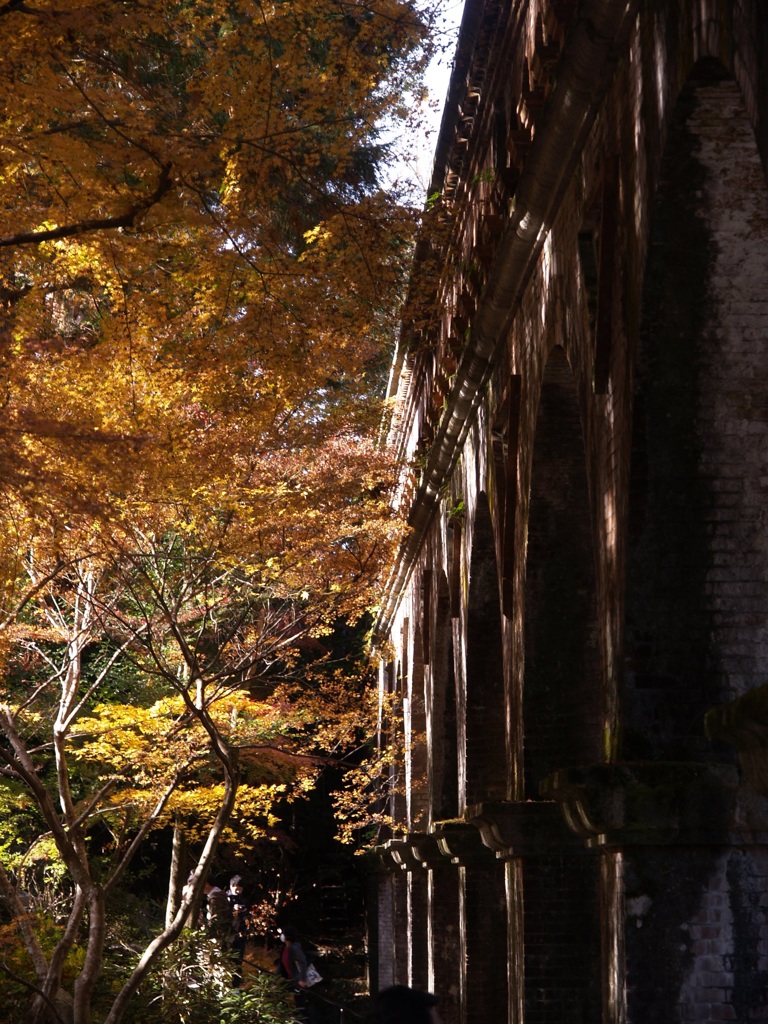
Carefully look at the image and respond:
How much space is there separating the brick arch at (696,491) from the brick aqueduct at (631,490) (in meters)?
0.01

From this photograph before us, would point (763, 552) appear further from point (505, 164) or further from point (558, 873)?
point (505, 164)

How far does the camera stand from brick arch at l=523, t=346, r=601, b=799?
9.48m

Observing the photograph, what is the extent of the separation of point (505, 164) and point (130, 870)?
59.2 ft

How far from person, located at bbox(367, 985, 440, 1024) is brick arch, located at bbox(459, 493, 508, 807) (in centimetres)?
873

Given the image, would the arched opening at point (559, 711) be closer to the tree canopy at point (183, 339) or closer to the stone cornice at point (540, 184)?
the stone cornice at point (540, 184)

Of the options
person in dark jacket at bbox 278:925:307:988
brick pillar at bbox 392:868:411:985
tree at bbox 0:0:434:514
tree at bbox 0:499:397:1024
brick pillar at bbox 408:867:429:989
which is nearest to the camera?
tree at bbox 0:0:434:514

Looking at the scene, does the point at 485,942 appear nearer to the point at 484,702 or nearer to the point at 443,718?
the point at 484,702

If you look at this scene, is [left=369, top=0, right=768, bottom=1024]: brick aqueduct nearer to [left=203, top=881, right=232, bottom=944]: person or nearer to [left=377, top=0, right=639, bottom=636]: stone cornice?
[left=377, top=0, right=639, bottom=636]: stone cornice

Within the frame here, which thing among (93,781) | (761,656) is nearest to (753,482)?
(761,656)

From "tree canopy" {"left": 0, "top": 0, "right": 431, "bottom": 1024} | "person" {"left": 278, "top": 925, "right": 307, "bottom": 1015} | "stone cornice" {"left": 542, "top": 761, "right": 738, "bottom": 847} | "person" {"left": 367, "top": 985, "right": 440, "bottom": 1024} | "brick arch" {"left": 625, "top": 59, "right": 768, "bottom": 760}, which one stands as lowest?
"person" {"left": 278, "top": 925, "right": 307, "bottom": 1015}

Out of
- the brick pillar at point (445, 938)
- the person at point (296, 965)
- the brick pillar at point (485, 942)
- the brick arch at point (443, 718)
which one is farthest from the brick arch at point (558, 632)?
the person at point (296, 965)

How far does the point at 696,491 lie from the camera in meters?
6.41

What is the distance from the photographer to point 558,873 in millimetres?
9570

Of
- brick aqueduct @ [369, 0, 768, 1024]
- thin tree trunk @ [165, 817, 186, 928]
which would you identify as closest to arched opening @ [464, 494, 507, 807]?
brick aqueduct @ [369, 0, 768, 1024]
